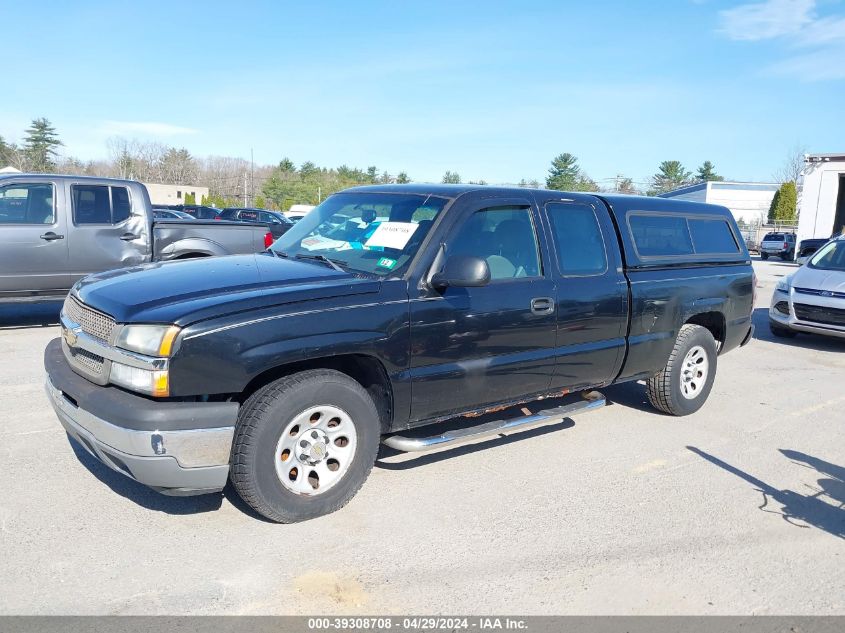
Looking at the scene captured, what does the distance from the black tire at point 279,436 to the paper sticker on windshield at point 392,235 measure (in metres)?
0.97

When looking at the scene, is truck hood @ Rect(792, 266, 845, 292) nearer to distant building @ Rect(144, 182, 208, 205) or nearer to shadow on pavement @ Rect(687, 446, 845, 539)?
shadow on pavement @ Rect(687, 446, 845, 539)

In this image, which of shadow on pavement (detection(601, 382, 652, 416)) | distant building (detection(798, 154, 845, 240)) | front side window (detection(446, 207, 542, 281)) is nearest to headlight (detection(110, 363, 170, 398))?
front side window (detection(446, 207, 542, 281))

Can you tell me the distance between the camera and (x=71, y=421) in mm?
3693

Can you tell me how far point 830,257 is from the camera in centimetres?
1065

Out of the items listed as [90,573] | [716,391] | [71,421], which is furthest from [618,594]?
[716,391]

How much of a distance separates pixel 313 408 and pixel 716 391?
16.4ft

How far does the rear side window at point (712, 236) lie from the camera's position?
247 inches

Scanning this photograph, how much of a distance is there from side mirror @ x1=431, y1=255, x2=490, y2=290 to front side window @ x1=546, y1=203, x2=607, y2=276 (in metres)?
1.01

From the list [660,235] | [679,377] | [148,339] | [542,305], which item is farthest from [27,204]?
[679,377]

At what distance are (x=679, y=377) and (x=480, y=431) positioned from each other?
2.44 metres

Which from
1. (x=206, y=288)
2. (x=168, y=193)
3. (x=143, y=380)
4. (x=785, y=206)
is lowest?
(x=143, y=380)

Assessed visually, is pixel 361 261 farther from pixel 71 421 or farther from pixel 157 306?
pixel 71 421

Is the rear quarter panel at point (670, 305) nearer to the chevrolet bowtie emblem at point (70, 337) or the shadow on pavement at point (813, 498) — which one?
the shadow on pavement at point (813, 498)

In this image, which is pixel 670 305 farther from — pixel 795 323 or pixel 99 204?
pixel 99 204
